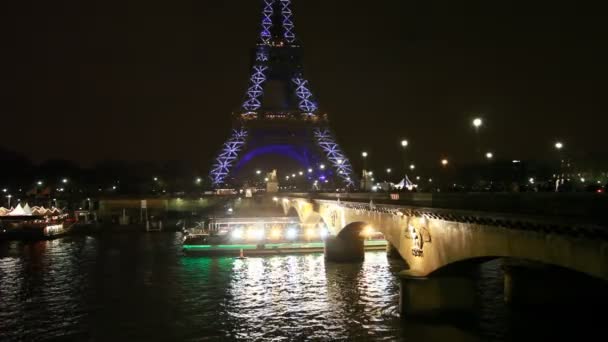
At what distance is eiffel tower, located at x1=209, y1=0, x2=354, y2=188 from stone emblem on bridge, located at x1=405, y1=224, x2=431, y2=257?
85245mm

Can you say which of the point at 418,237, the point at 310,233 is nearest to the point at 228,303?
the point at 418,237

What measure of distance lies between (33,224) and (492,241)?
69802mm

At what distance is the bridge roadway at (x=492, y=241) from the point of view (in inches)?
Answer: 582

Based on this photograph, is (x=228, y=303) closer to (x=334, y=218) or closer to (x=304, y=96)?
(x=334, y=218)

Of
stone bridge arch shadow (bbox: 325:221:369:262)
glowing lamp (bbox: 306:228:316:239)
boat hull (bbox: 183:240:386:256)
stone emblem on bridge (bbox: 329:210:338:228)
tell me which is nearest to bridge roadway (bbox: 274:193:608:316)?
stone emblem on bridge (bbox: 329:210:338:228)

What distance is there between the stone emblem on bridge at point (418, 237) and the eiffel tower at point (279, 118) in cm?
8524

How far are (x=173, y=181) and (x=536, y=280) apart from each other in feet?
452

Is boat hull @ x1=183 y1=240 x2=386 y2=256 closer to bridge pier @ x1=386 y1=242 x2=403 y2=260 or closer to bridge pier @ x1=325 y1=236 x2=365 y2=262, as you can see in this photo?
bridge pier @ x1=386 y1=242 x2=403 y2=260

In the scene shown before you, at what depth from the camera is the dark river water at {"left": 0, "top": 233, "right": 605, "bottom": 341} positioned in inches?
1005

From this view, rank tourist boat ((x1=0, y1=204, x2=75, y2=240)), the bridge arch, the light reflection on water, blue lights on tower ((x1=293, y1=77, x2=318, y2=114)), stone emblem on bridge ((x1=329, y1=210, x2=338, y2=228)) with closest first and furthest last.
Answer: the light reflection on water, stone emblem on bridge ((x1=329, y1=210, x2=338, y2=228)), the bridge arch, tourist boat ((x1=0, y1=204, x2=75, y2=240)), blue lights on tower ((x1=293, y1=77, x2=318, y2=114))

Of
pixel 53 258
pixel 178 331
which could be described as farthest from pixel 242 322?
pixel 53 258

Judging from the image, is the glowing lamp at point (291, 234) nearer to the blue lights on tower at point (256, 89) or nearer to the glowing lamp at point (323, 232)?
the glowing lamp at point (323, 232)

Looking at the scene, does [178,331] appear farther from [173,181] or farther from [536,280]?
[173,181]

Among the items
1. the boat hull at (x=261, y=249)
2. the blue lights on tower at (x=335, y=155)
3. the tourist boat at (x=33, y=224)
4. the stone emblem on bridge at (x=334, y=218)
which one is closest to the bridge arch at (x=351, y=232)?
the stone emblem on bridge at (x=334, y=218)
